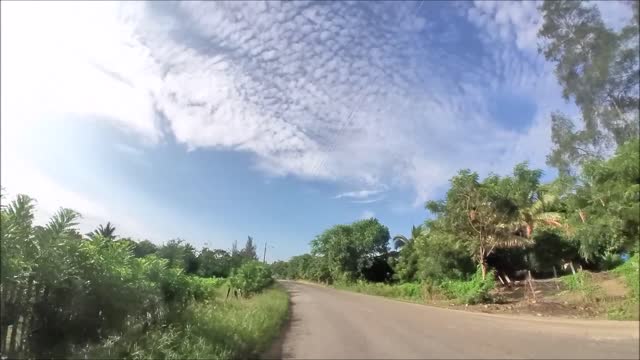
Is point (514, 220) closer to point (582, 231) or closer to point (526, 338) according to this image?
point (582, 231)

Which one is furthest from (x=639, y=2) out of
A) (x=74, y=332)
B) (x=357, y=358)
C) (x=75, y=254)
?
(x=74, y=332)

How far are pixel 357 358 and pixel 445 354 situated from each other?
1.63m

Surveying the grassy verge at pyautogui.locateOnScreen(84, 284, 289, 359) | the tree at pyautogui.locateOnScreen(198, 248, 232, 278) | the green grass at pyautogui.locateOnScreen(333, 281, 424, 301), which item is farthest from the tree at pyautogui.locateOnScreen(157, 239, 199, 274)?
the grassy verge at pyautogui.locateOnScreen(84, 284, 289, 359)

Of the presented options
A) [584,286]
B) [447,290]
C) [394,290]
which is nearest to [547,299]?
[584,286]

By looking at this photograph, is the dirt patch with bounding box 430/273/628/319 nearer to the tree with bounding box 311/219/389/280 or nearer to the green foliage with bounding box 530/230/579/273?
the green foliage with bounding box 530/230/579/273

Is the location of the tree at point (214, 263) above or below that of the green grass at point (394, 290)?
above

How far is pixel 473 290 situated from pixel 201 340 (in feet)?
A: 65.8

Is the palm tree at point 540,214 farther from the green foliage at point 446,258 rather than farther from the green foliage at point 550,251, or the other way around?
the green foliage at point 446,258

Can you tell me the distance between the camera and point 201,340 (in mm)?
8320

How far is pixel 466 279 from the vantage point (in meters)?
31.4

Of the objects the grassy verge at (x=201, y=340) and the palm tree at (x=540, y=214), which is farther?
the palm tree at (x=540, y=214)

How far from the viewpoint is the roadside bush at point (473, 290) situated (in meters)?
25.0

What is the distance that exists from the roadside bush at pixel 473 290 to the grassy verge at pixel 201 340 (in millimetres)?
14908

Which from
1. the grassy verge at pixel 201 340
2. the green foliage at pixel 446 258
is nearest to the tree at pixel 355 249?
the green foliage at pixel 446 258
